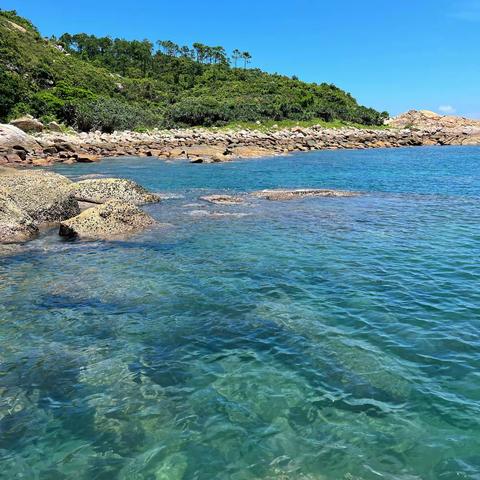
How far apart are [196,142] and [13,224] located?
185 ft

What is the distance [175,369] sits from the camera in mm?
7965

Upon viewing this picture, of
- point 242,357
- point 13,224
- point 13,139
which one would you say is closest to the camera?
point 242,357

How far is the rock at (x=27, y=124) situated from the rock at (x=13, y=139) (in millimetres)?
12979

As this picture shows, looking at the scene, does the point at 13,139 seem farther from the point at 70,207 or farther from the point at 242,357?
the point at 242,357

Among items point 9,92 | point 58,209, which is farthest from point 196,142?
point 58,209

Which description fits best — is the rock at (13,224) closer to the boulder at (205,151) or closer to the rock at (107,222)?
the rock at (107,222)

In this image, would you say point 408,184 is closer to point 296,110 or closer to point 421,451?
point 421,451

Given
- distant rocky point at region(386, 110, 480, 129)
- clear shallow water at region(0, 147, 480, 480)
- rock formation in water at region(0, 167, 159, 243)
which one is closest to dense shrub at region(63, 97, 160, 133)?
rock formation in water at region(0, 167, 159, 243)

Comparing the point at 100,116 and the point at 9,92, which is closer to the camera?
the point at 9,92

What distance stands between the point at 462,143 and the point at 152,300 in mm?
98573

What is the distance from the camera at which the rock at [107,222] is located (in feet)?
56.7

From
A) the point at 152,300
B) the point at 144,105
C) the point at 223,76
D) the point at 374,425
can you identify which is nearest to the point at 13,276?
the point at 152,300

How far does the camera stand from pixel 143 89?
357 feet

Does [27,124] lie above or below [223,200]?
above
